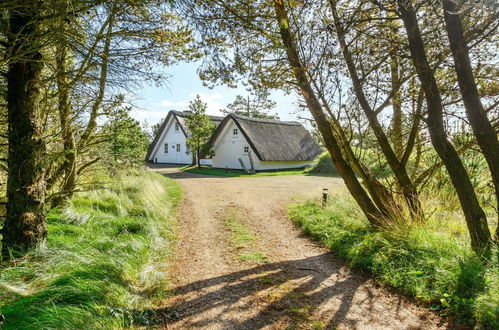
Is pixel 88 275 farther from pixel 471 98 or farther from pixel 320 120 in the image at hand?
pixel 471 98

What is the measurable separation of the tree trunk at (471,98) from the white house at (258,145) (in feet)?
60.8

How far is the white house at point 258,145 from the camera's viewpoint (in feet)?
78.2

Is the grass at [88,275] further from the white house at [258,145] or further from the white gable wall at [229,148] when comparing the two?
the white gable wall at [229,148]

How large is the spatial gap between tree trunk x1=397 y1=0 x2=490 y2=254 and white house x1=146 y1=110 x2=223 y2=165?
2568cm

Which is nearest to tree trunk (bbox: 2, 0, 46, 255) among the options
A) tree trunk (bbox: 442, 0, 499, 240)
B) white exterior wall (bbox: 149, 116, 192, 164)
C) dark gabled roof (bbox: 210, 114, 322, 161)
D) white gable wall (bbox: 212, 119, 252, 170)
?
tree trunk (bbox: 442, 0, 499, 240)

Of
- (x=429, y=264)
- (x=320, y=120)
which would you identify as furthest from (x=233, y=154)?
(x=429, y=264)

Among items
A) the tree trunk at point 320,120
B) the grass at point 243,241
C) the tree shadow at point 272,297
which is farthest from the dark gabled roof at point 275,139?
the tree shadow at point 272,297

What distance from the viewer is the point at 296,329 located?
3143mm

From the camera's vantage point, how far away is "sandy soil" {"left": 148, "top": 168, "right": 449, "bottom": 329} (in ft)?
10.8

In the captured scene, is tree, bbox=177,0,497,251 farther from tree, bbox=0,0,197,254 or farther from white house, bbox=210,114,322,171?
white house, bbox=210,114,322,171

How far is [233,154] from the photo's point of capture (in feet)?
83.6

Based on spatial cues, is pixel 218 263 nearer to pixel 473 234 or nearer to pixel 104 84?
pixel 104 84

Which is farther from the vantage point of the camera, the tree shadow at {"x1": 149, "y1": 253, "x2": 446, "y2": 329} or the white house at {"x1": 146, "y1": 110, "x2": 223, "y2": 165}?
the white house at {"x1": 146, "y1": 110, "x2": 223, "y2": 165}

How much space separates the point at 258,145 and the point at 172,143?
12.3 meters
